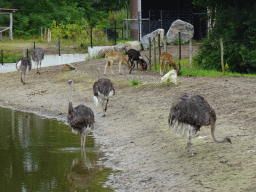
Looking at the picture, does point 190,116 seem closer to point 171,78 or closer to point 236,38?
point 171,78

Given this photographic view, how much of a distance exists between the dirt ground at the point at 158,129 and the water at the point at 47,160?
43 centimetres

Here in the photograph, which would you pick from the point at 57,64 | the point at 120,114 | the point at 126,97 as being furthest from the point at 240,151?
the point at 57,64

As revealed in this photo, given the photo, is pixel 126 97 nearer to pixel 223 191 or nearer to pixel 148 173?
pixel 148 173

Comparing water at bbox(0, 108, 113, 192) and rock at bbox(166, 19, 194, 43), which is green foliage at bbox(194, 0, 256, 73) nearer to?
water at bbox(0, 108, 113, 192)

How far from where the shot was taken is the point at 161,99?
14.5 meters

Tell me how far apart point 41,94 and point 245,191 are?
43.0 ft

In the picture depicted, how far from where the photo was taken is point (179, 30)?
31.7 m

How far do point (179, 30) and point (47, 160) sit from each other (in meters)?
24.0

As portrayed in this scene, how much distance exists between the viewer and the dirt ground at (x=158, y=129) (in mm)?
7191

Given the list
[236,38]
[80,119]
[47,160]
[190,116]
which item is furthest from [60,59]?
[190,116]

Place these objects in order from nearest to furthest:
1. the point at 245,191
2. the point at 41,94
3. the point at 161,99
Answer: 1. the point at 245,191
2. the point at 161,99
3. the point at 41,94

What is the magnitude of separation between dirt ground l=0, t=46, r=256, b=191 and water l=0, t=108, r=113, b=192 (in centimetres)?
43

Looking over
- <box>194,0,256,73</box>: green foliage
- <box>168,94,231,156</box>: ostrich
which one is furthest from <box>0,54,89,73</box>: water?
<box>168,94,231,156</box>: ostrich

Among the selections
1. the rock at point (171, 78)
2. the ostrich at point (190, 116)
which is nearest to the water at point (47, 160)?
the ostrich at point (190, 116)
